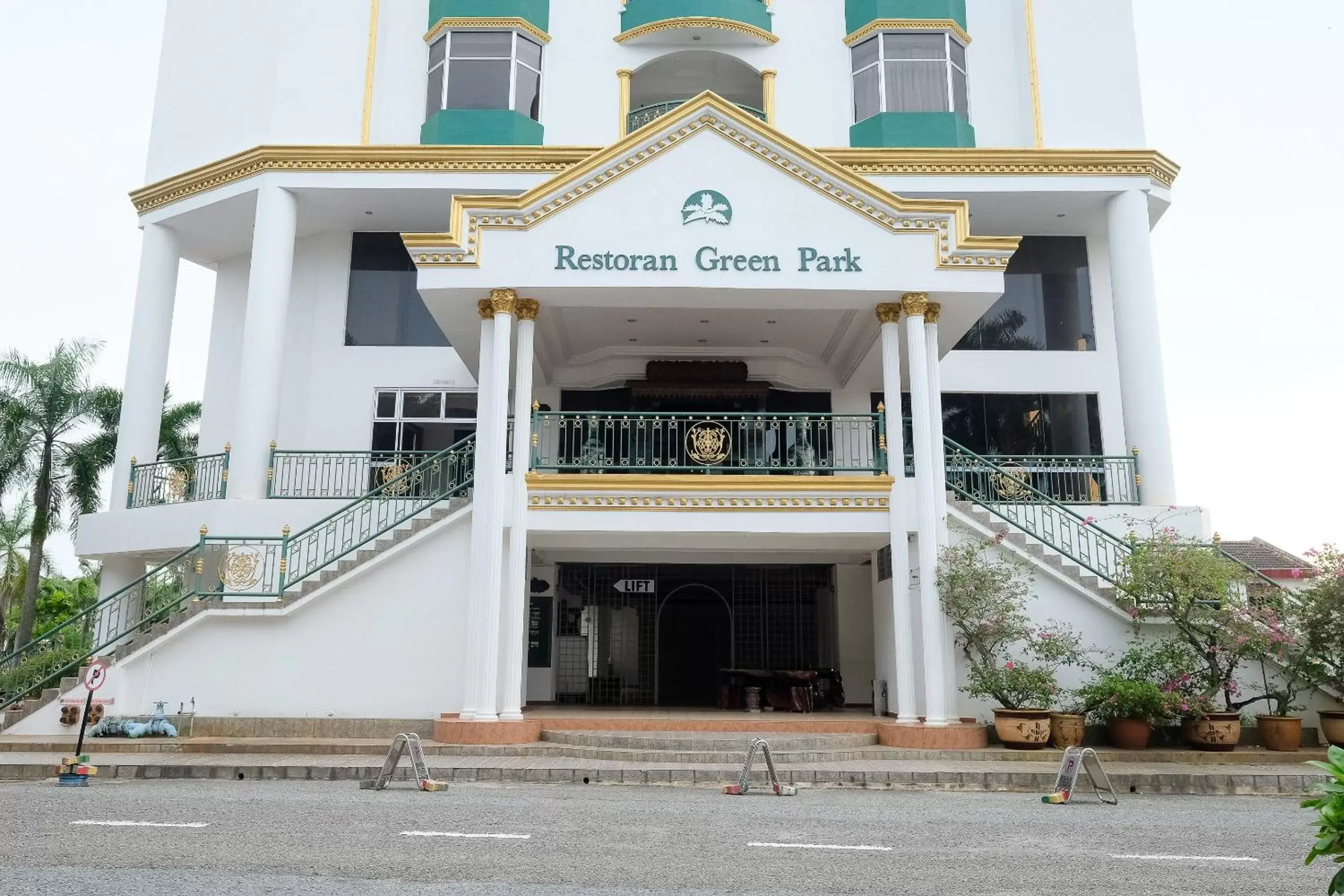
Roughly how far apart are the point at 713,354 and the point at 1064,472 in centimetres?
656

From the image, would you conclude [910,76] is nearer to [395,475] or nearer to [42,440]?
[395,475]

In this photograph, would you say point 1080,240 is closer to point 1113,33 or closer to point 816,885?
point 1113,33

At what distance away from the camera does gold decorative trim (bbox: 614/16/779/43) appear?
63.6 ft

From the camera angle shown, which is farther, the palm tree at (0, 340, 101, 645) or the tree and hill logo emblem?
the palm tree at (0, 340, 101, 645)

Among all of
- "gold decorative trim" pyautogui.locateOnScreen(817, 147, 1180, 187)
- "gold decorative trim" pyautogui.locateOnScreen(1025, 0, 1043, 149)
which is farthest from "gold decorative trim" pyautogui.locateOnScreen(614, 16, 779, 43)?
"gold decorative trim" pyautogui.locateOnScreen(1025, 0, 1043, 149)

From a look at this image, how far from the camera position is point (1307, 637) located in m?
12.4

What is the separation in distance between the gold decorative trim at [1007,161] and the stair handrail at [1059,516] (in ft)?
18.9

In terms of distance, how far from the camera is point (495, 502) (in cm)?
1301

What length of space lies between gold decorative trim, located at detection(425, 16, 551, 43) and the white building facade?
6cm

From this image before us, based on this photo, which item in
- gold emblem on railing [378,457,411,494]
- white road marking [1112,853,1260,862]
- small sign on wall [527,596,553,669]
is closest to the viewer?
white road marking [1112,853,1260,862]

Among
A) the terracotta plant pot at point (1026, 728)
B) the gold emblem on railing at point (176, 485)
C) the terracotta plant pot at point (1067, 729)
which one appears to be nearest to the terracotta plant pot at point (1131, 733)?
the terracotta plant pot at point (1067, 729)

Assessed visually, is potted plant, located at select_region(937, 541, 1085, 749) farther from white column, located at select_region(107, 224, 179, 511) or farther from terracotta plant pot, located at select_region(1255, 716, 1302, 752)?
white column, located at select_region(107, 224, 179, 511)

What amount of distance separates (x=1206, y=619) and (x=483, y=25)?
634 inches

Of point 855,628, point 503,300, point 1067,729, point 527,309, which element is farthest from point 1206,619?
point 503,300
